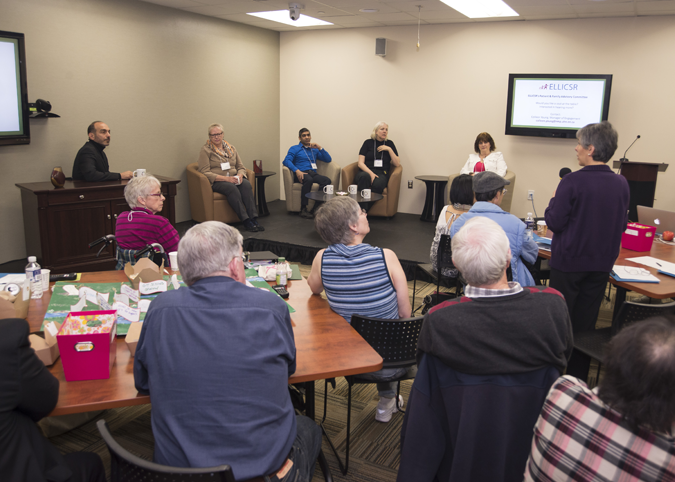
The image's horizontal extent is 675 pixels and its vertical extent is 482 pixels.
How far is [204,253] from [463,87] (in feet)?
21.2

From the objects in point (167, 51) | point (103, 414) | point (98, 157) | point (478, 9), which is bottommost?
point (103, 414)

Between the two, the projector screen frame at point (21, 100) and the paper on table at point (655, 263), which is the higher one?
the projector screen frame at point (21, 100)

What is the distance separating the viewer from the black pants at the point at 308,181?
7.15 m

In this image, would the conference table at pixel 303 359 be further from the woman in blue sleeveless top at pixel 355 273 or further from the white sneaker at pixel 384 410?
the white sneaker at pixel 384 410

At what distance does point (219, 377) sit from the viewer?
1367 mm

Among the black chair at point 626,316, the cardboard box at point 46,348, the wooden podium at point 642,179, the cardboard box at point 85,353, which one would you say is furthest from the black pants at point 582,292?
the wooden podium at point 642,179

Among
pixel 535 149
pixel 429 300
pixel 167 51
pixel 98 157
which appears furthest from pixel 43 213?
pixel 535 149

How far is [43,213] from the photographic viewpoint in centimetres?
461

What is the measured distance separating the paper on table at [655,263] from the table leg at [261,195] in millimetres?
5052

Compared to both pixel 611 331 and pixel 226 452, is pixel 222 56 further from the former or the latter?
pixel 226 452

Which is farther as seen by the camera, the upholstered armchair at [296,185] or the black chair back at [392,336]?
the upholstered armchair at [296,185]

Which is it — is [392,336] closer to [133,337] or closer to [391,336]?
[391,336]

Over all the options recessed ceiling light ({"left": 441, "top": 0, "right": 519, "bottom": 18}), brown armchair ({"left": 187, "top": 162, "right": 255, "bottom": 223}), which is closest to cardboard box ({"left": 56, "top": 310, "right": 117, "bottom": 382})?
brown armchair ({"left": 187, "top": 162, "right": 255, "bottom": 223})

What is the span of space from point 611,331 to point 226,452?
2.22 meters
